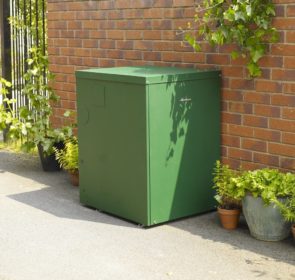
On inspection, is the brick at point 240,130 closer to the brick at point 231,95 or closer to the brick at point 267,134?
the brick at point 267,134

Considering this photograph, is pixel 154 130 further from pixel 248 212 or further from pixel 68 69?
pixel 68 69

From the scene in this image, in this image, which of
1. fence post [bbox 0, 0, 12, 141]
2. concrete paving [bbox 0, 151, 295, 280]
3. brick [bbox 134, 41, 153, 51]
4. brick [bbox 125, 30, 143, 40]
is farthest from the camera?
fence post [bbox 0, 0, 12, 141]

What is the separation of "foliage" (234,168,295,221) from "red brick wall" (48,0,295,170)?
33cm

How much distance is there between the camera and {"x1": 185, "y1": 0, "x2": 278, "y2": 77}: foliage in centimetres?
528

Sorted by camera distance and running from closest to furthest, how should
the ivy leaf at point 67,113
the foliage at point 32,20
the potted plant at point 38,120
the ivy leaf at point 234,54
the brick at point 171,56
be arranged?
the ivy leaf at point 234,54
the brick at point 171,56
the ivy leaf at point 67,113
the potted plant at point 38,120
the foliage at point 32,20

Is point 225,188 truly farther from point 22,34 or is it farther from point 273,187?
point 22,34

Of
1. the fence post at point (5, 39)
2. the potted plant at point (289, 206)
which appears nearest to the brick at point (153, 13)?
the potted plant at point (289, 206)

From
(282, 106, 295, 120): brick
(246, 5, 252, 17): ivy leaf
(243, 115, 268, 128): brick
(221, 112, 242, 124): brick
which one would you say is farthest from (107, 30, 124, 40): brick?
(282, 106, 295, 120): brick

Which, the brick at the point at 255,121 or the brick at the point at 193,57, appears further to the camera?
the brick at the point at 193,57

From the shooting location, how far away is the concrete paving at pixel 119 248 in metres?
4.55

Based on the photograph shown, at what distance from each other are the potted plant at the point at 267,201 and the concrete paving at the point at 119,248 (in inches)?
3.5

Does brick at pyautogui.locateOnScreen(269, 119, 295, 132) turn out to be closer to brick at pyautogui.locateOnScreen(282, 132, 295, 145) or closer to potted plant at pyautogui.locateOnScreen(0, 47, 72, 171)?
brick at pyautogui.locateOnScreen(282, 132, 295, 145)

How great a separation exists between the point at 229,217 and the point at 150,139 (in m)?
0.86

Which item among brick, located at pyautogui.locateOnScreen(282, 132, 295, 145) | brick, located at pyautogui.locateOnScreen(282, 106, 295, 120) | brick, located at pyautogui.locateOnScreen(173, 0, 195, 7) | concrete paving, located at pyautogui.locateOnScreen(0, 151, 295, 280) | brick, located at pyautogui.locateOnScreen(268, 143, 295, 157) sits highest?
brick, located at pyautogui.locateOnScreen(173, 0, 195, 7)
